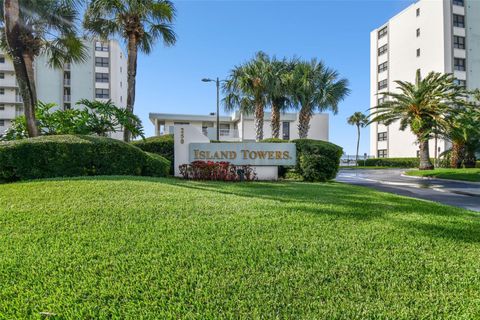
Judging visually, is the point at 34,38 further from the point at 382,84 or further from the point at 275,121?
the point at 382,84

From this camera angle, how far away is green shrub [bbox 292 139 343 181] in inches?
522

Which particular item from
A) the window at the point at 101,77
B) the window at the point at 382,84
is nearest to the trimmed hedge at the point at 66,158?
the window at the point at 101,77

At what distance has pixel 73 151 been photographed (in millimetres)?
9102

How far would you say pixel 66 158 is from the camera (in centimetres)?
900

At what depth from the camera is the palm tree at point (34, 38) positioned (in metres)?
10.9

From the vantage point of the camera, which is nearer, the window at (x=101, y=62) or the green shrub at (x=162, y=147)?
the green shrub at (x=162, y=147)

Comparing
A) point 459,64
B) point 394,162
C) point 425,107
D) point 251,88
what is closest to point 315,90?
point 251,88

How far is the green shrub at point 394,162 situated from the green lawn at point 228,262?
38412 millimetres

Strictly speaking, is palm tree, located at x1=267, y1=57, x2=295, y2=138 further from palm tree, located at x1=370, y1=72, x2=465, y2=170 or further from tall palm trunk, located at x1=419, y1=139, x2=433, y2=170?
tall palm trunk, located at x1=419, y1=139, x2=433, y2=170

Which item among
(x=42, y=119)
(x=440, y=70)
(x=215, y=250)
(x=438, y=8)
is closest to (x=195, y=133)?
(x=42, y=119)

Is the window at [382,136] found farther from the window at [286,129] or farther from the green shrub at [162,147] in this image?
the green shrub at [162,147]

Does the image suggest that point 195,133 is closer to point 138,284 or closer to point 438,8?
point 138,284

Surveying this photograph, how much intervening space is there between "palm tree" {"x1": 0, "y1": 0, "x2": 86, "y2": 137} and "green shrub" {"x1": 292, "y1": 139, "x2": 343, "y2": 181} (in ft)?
35.3

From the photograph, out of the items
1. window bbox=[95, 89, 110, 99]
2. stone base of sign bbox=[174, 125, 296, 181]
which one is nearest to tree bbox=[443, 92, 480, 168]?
stone base of sign bbox=[174, 125, 296, 181]
